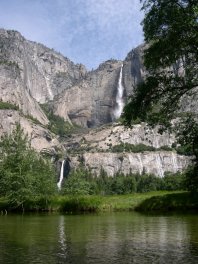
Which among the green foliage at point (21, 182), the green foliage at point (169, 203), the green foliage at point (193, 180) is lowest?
the green foliage at point (193, 180)

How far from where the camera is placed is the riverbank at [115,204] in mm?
55134

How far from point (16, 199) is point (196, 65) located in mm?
47444

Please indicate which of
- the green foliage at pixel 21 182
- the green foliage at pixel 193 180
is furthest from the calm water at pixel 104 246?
the green foliage at pixel 21 182

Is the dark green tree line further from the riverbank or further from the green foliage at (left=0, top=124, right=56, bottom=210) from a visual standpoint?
the green foliage at (left=0, top=124, right=56, bottom=210)

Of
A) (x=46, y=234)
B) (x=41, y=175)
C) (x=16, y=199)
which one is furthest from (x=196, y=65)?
(x=41, y=175)

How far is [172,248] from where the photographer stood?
20.5 metres

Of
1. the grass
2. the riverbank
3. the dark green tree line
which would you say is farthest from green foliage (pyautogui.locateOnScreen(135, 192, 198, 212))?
the dark green tree line

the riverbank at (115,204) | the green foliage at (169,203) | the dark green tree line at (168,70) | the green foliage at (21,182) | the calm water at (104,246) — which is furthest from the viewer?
the green foliage at (21,182)

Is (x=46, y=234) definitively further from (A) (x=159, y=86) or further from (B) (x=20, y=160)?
(B) (x=20, y=160)

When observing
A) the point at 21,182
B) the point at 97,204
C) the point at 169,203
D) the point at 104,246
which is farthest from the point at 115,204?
the point at 104,246

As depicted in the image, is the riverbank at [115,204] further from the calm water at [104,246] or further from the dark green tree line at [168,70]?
the dark green tree line at [168,70]

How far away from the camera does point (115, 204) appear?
59219 millimetres

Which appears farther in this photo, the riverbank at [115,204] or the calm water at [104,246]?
the riverbank at [115,204]

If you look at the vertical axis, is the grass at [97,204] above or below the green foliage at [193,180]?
above
